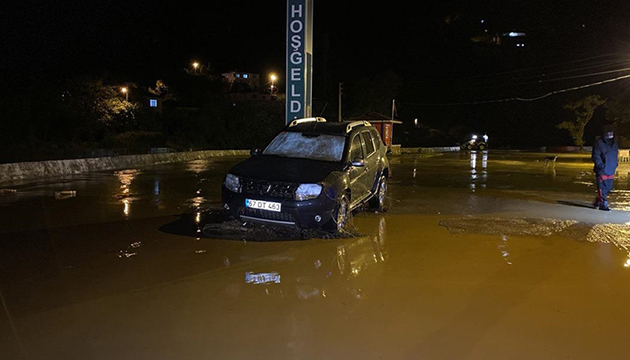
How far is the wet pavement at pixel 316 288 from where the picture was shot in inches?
162

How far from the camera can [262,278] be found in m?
5.80

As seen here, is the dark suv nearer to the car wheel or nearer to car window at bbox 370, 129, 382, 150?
the car wheel

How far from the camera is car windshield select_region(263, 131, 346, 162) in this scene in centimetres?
884

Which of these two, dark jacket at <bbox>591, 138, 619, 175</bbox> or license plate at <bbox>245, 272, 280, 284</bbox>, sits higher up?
dark jacket at <bbox>591, 138, 619, 175</bbox>

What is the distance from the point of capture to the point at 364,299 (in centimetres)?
516

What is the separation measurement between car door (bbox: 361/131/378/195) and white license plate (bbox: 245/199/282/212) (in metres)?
2.55

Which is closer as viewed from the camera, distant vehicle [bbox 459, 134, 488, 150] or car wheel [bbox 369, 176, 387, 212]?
car wheel [bbox 369, 176, 387, 212]

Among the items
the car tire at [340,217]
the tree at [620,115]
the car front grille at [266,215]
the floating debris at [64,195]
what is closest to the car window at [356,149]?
the car tire at [340,217]

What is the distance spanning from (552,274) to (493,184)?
11.2 meters

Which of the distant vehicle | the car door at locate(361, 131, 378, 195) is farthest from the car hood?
the distant vehicle

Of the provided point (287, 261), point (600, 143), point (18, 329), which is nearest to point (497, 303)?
point (287, 261)

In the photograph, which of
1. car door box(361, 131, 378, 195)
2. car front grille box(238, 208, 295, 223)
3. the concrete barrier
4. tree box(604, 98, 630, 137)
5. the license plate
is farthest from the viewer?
tree box(604, 98, 630, 137)

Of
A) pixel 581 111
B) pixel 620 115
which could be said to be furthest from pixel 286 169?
pixel 581 111

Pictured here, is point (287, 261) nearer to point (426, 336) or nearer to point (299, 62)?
point (426, 336)
